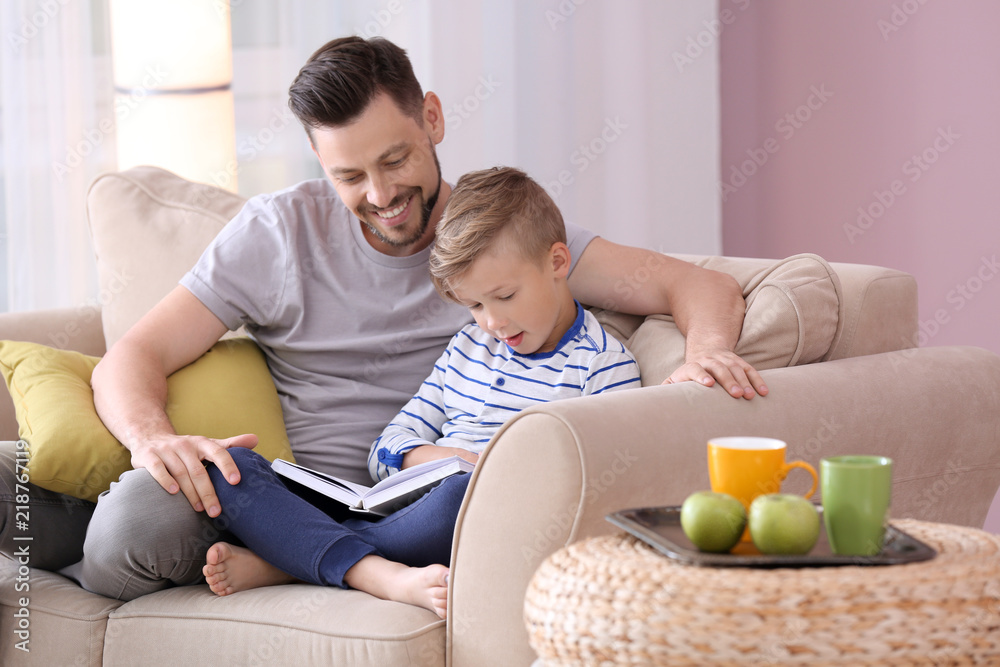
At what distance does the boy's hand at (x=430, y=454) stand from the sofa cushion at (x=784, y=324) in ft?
1.02

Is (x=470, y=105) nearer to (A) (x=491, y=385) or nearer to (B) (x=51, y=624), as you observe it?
(A) (x=491, y=385)

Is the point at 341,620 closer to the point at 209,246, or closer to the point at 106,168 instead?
the point at 209,246

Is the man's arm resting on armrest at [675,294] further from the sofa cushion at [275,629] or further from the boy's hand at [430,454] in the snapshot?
the sofa cushion at [275,629]

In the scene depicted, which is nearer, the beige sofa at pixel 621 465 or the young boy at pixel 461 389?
the beige sofa at pixel 621 465

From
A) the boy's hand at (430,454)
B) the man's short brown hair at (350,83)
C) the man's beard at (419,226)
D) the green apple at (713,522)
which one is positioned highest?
the man's short brown hair at (350,83)

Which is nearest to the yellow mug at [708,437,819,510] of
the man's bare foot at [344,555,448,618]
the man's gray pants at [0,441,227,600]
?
the man's bare foot at [344,555,448,618]

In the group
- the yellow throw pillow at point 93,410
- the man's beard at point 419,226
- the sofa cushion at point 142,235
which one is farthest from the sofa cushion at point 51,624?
the man's beard at point 419,226

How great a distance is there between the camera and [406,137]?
5.37 ft

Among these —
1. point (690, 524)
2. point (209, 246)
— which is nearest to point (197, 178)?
point (209, 246)

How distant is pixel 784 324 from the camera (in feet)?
4.72

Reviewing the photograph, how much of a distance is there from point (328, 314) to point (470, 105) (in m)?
1.37

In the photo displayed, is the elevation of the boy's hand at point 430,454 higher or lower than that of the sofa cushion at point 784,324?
lower

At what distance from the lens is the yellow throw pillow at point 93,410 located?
55.5 inches

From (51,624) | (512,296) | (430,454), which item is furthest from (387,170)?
(51,624)
